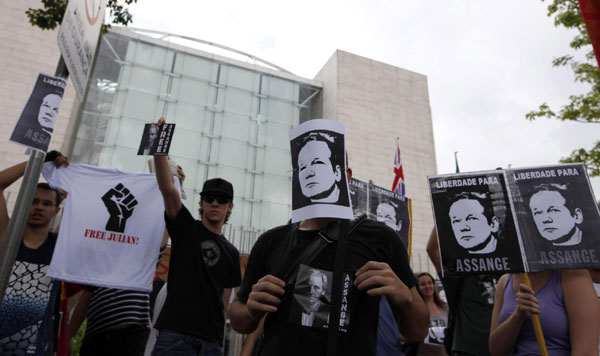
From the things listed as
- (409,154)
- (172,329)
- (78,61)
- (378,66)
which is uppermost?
(378,66)

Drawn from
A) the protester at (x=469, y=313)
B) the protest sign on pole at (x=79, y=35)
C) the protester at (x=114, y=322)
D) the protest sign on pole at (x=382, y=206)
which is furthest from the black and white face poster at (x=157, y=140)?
the protester at (x=469, y=313)

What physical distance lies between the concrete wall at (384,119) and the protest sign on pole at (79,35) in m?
17.6

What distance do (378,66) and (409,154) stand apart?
5.24 meters

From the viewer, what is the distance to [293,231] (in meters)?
2.13

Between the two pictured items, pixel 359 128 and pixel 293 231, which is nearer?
pixel 293 231

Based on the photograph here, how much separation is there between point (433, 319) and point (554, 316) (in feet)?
9.94

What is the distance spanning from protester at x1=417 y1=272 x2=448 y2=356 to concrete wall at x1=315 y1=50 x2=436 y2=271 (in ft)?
47.4

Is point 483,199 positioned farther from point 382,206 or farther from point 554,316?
point 382,206

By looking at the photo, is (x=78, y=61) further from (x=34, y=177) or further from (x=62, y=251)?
(x=62, y=251)

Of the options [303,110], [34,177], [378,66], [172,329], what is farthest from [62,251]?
[378,66]

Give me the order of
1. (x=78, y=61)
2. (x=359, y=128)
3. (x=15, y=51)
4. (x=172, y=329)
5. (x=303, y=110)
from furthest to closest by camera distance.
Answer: (x=303, y=110)
(x=359, y=128)
(x=15, y=51)
(x=172, y=329)
(x=78, y=61)

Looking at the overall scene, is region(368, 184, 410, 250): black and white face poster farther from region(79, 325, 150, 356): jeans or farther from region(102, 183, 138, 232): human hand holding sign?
region(79, 325, 150, 356): jeans

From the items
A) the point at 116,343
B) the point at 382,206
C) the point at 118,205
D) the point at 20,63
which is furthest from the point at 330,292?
the point at 20,63

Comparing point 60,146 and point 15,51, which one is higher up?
point 15,51
